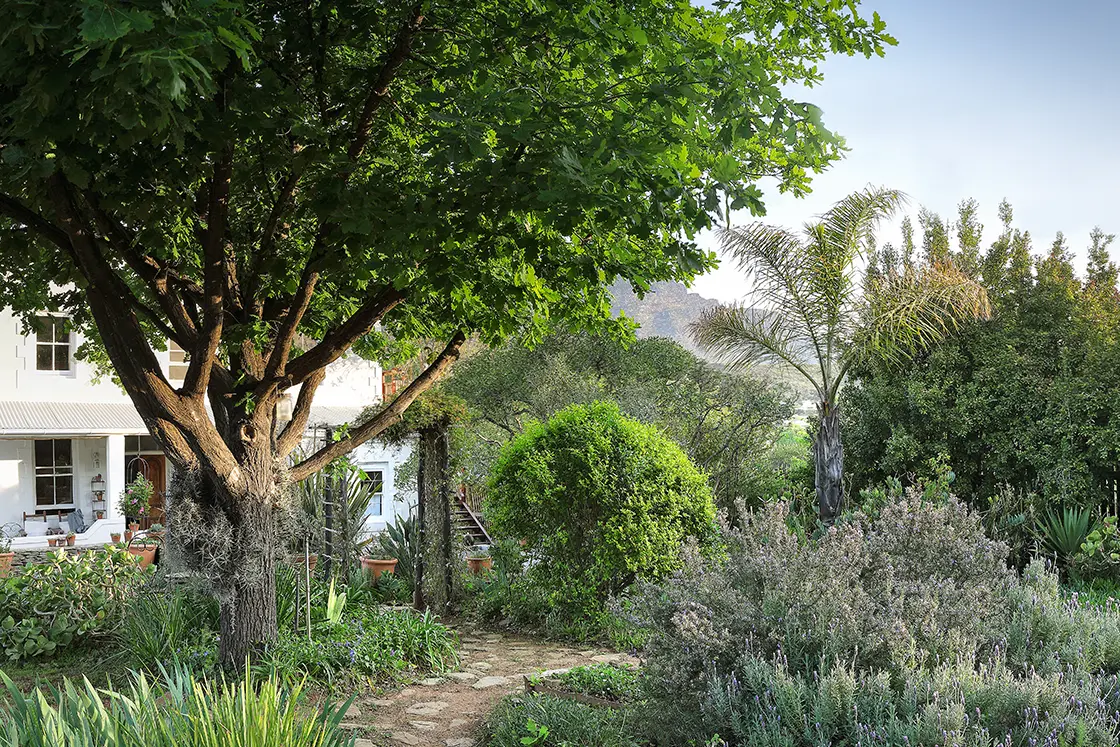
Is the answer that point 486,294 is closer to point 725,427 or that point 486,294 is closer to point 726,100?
point 726,100

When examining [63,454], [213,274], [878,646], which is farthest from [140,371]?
[63,454]

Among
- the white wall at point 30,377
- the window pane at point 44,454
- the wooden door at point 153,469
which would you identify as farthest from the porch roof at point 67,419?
the wooden door at point 153,469

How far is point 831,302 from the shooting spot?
1319 centimetres

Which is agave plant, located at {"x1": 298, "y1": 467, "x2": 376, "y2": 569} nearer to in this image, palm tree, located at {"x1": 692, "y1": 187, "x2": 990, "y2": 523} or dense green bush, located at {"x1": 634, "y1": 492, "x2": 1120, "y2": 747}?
dense green bush, located at {"x1": 634, "y1": 492, "x2": 1120, "y2": 747}

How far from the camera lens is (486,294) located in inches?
214

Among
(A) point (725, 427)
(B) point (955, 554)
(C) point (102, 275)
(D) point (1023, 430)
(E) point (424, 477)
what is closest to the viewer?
(B) point (955, 554)

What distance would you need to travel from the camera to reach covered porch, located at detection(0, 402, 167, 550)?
1850 cm

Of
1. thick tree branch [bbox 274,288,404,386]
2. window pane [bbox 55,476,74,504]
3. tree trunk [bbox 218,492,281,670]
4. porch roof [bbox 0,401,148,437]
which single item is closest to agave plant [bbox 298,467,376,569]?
tree trunk [bbox 218,492,281,670]

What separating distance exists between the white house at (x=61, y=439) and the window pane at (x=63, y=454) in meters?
0.02

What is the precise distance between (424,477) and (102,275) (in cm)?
506

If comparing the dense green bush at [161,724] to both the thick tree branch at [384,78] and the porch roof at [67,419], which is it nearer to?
the thick tree branch at [384,78]

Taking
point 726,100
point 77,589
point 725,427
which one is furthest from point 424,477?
point 725,427

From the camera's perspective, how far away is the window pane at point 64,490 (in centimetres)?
2091

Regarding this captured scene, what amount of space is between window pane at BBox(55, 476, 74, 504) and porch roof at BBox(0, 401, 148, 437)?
2401 mm
